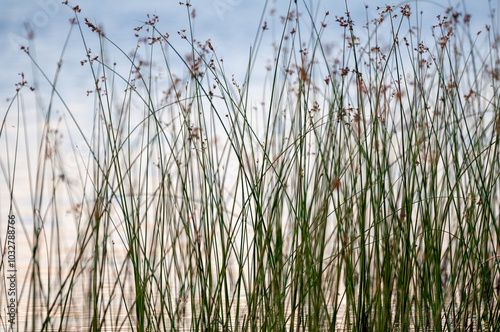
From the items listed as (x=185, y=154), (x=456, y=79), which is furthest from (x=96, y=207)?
(x=456, y=79)

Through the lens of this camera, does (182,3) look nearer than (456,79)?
Yes

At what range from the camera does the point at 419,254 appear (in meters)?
2.44

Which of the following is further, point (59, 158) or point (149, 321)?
point (59, 158)

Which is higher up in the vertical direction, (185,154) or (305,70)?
(305,70)

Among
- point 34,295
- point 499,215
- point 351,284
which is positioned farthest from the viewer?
point 499,215

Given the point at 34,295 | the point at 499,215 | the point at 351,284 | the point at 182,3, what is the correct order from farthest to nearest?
the point at 499,215 < the point at 182,3 < the point at 34,295 < the point at 351,284

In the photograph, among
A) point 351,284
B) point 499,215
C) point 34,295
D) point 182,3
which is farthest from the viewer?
point 499,215

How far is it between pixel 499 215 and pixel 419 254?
0.46 metres

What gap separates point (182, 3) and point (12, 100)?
830mm

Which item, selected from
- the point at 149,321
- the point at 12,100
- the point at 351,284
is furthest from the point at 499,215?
the point at 12,100

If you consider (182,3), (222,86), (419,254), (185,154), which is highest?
(182,3)

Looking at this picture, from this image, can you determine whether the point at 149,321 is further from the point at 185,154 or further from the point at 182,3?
the point at 182,3

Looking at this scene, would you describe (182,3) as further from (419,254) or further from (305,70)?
(419,254)

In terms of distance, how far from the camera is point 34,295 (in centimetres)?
226
